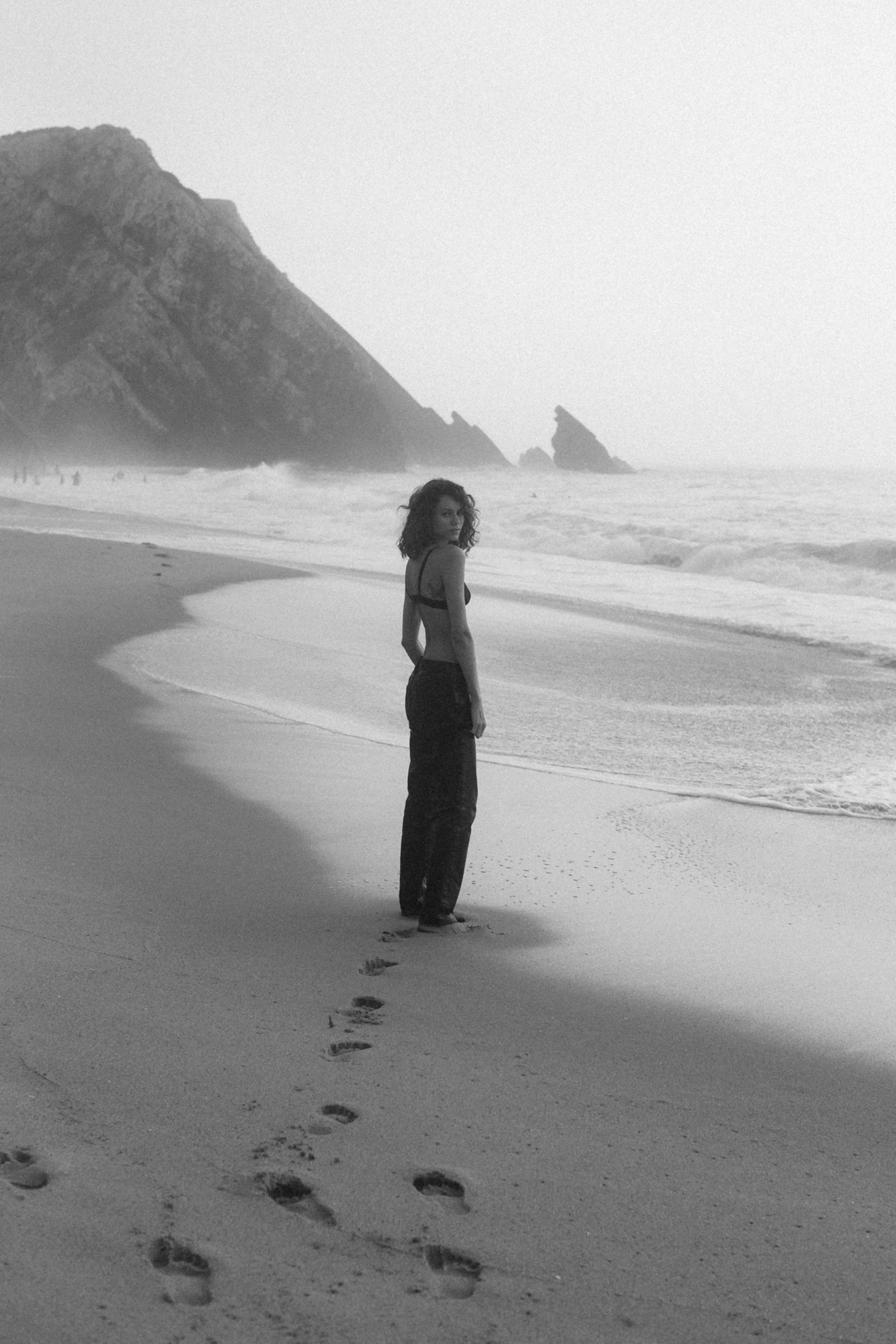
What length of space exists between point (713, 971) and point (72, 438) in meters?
82.7

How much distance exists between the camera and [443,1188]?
231 cm

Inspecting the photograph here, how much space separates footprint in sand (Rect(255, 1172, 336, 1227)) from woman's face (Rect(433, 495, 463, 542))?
2400 mm

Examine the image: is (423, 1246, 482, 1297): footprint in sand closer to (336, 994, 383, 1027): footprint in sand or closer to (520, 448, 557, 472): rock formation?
(336, 994, 383, 1027): footprint in sand

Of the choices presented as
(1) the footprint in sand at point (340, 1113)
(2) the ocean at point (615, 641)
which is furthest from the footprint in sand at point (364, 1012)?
(2) the ocean at point (615, 641)

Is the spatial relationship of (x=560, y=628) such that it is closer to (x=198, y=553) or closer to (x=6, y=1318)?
(x=198, y=553)

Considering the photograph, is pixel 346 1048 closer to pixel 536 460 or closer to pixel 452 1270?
pixel 452 1270

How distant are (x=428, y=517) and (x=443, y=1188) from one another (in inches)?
95.3

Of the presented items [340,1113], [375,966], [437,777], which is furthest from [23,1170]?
[437,777]

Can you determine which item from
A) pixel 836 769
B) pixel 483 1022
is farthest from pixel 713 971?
pixel 836 769

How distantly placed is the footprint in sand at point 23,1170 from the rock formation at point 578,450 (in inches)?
5369

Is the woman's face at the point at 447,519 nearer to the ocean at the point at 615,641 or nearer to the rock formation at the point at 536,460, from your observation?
the ocean at the point at 615,641

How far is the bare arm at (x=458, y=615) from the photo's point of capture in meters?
Answer: 4.17

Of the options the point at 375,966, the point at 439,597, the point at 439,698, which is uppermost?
the point at 439,597

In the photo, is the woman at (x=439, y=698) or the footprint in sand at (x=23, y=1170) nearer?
the footprint in sand at (x=23, y=1170)
